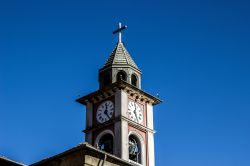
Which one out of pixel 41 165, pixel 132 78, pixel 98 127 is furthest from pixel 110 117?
pixel 41 165

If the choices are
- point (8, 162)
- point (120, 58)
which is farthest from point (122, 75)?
point (8, 162)

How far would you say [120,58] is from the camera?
43.5m

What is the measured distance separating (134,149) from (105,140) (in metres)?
2.27

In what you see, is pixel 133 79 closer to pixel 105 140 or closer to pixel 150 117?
pixel 150 117

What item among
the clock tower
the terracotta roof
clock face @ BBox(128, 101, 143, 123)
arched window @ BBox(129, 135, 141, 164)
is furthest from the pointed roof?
the terracotta roof

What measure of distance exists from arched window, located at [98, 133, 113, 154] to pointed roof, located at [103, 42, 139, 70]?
19.7 ft

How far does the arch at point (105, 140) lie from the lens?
39.5 metres

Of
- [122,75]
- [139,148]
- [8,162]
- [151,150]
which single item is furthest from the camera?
[122,75]

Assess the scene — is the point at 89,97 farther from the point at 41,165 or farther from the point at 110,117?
the point at 41,165

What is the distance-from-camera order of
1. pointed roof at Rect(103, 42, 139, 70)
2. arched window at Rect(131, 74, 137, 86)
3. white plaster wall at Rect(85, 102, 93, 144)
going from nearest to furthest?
white plaster wall at Rect(85, 102, 93, 144), arched window at Rect(131, 74, 137, 86), pointed roof at Rect(103, 42, 139, 70)

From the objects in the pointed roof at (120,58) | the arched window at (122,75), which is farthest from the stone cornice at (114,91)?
the pointed roof at (120,58)

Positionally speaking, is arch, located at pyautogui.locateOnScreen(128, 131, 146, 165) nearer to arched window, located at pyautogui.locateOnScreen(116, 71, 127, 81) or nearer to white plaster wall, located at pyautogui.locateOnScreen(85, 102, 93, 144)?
white plaster wall, located at pyautogui.locateOnScreen(85, 102, 93, 144)

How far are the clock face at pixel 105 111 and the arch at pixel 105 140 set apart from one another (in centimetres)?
109

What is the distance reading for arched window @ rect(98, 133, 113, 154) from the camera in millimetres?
39528
